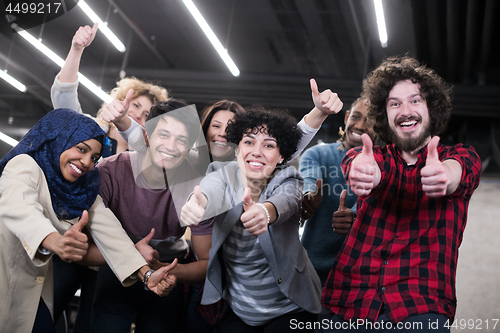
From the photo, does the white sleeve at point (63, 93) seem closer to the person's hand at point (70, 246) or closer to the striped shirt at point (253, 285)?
the person's hand at point (70, 246)

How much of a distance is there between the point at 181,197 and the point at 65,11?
3.20 metres

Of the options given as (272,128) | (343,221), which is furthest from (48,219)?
(343,221)

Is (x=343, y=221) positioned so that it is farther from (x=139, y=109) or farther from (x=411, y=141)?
(x=139, y=109)

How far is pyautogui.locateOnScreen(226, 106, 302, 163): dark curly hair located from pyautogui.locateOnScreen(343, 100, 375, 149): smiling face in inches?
25.7

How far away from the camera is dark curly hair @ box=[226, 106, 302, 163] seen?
1.99 m

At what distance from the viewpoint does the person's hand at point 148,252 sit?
6.49 feet

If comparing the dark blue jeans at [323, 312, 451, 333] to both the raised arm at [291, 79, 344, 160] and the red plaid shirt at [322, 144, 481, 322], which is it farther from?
the raised arm at [291, 79, 344, 160]

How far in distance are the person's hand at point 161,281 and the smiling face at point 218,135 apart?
80cm

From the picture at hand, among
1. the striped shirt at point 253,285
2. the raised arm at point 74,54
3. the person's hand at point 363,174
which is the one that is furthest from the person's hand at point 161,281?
the raised arm at point 74,54

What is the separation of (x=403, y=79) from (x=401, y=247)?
0.73 metres

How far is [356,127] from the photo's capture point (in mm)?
2645

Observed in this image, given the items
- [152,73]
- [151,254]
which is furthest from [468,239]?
[151,254]

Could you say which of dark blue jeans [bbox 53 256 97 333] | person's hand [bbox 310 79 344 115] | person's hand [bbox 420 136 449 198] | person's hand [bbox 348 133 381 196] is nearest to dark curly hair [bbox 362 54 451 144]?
person's hand [bbox 310 79 344 115]

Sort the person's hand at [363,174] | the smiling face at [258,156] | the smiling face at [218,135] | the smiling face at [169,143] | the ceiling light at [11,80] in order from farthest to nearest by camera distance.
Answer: the ceiling light at [11,80] → the smiling face at [218,135] → the smiling face at [169,143] → the smiling face at [258,156] → the person's hand at [363,174]
